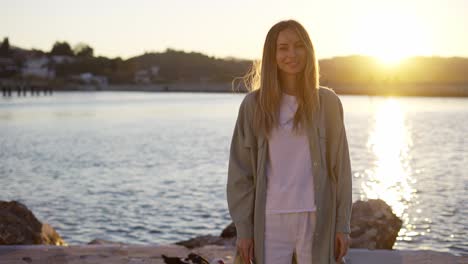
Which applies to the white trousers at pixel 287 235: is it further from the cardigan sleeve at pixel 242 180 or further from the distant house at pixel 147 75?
the distant house at pixel 147 75

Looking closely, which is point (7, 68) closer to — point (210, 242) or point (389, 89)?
point (389, 89)

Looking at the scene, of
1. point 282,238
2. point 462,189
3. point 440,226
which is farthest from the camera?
point 462,189

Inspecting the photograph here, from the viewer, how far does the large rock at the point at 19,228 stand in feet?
23.7

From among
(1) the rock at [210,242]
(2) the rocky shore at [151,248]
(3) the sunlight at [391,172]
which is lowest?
(3) the sunlight at [391,172]

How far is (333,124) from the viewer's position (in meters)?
3.14

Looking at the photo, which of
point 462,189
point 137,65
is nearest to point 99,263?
point 462,189

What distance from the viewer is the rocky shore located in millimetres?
5887

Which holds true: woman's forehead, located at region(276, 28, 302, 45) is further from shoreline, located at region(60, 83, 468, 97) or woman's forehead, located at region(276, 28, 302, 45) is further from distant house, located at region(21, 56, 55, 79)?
distant house, located at region(21, 56, 55, 79)

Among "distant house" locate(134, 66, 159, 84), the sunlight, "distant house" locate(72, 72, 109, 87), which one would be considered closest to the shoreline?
"distant house" locate(134, 66, 159, 84)

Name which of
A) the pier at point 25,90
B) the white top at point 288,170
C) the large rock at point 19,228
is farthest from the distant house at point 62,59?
the white top at point 288,170

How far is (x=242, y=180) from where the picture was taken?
316 cm

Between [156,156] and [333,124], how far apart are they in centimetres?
2167

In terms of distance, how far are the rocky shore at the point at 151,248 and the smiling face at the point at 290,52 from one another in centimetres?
301

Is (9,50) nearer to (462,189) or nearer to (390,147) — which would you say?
(390,147)
